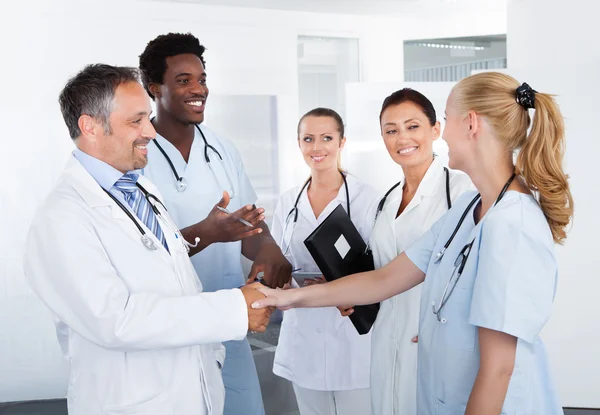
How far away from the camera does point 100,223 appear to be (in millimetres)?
1673

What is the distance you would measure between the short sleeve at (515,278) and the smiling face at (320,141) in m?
1.73

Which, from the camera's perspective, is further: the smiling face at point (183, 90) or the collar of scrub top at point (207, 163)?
the smiling face at point (183, 90)

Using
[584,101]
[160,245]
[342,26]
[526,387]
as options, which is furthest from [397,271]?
[342,26]

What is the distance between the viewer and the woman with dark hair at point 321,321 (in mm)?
2867

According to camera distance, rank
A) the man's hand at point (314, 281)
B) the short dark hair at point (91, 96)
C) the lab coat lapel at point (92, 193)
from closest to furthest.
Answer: the lab coat lapel at point (92, 193) → the short dark hair at point (91, 96) → the man's hand at point (314, 281)

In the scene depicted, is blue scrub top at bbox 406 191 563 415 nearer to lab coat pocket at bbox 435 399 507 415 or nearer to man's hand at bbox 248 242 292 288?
lab coat pocket at bbox 435 399 507 415

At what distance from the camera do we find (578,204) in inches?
142

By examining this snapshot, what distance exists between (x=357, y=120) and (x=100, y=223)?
2.65 m

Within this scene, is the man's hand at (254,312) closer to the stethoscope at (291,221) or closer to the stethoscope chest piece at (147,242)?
the stethoscope chest piece at (147,242)

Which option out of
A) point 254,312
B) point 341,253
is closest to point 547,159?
point 254,312

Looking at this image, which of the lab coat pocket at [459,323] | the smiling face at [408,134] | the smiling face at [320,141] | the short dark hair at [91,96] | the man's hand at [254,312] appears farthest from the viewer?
the smiling face at [320,141]

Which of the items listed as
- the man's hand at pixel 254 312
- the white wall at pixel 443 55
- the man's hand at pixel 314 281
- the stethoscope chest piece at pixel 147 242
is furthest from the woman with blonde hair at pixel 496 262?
the white wall at pixel 443 55

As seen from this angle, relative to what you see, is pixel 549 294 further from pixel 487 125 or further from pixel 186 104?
pixel 186 104

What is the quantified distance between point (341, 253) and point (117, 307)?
1081 millimetres
